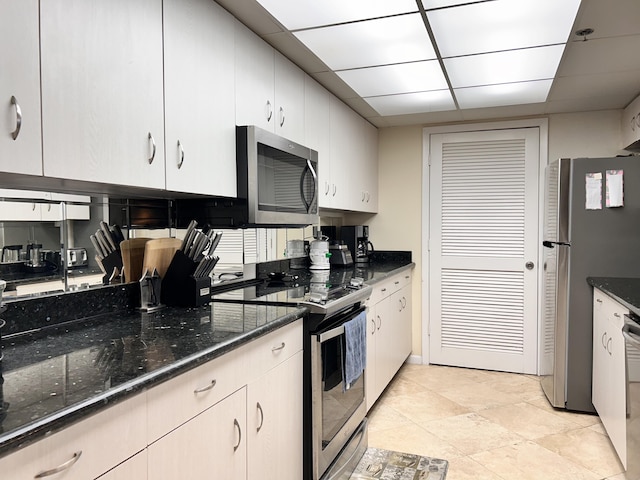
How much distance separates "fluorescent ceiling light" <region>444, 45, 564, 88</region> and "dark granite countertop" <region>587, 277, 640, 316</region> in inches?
51.0

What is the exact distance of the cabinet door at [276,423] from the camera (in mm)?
1619

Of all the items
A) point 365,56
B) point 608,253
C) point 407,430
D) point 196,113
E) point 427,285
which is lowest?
point 407,430

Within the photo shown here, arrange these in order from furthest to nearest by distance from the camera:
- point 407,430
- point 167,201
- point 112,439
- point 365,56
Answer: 1. point 407,430
2. point 365,56
3. point 167,201
4. point 112,439

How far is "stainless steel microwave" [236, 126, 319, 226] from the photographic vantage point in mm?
2166

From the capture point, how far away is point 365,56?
2588 mm

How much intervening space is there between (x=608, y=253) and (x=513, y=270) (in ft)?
3.47

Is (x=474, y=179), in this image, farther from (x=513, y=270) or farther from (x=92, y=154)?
(x=92, y=154)

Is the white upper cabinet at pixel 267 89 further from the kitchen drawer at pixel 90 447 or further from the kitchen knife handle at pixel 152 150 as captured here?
the kitchen drawer at pixel 90 447

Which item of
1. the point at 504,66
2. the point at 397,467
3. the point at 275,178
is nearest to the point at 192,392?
the point at 275,178

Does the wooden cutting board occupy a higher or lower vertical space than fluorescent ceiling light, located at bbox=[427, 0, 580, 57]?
lower

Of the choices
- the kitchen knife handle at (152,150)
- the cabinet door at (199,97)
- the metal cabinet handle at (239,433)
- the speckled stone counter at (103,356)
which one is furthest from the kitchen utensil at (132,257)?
the metal cabinet handle at (239,433)

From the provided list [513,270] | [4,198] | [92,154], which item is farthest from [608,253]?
[4,198]

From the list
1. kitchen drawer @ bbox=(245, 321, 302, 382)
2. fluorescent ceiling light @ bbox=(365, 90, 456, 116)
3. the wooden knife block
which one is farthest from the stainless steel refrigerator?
the wooden knife block

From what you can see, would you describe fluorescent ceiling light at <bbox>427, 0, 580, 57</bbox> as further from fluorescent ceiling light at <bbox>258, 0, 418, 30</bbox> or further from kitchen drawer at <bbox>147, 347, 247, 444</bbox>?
kitchen drawer at <bbox>147, 347, 247, 444</bbox>
